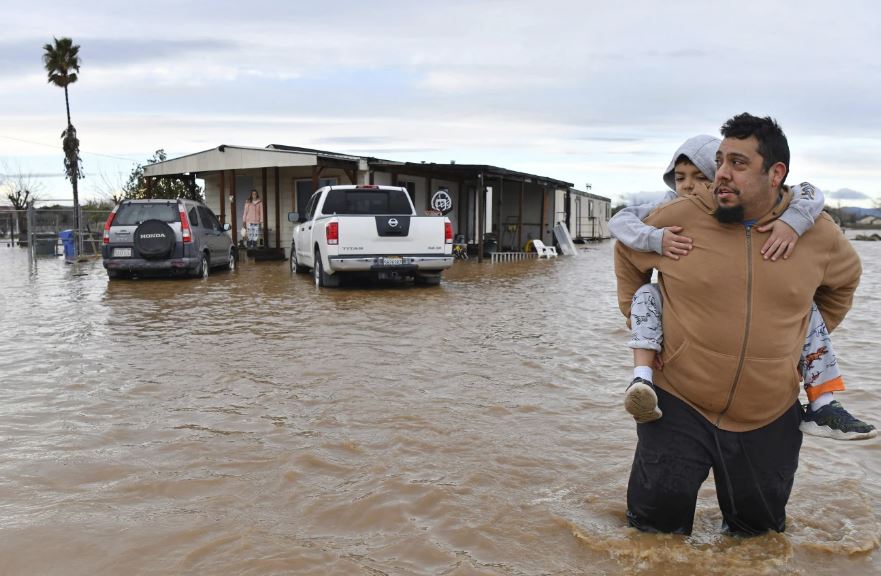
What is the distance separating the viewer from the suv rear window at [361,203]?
46.3ft

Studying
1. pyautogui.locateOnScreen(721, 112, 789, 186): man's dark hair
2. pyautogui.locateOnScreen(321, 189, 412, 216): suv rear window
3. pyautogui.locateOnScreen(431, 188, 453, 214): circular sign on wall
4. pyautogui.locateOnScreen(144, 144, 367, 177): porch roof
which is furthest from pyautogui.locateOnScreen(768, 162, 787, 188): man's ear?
pyautogui.locateOnScreen(431, 188, 453, 214): circular sign on wall

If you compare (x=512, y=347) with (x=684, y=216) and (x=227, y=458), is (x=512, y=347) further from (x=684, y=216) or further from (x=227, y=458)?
(x=684, y=216)

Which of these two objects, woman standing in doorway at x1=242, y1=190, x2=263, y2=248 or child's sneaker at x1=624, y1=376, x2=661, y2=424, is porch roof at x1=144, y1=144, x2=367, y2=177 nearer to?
woman standing in doorway at x1=242, y1=190, x2=263, y2=248

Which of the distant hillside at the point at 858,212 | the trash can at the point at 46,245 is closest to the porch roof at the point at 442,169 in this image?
the trash can at the point at 46,245

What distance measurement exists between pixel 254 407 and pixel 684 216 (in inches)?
146

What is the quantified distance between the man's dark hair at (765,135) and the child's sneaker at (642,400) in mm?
905

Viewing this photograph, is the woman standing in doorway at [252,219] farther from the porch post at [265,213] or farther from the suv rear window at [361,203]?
the suv rear window at [361,203]

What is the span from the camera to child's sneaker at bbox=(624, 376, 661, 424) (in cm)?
294

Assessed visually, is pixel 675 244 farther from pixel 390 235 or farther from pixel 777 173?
pixel 390 235

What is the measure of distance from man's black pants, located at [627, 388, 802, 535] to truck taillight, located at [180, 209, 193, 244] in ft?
43.1

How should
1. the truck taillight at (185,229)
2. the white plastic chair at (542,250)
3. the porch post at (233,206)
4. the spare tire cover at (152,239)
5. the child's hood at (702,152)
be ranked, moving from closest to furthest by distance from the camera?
the child's hood at (702,152)
the spare tire cover at (152,239)
the truck taillight at (185,229)
the porch post at (233,206)
the white plastic chair at (542,250)

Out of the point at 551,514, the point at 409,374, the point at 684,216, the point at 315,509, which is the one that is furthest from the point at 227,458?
the point at 684,216

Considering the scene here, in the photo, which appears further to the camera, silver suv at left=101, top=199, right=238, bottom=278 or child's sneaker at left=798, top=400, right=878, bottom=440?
silver suv at left=101, top=199, right=238, bottom=278

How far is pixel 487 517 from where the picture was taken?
3.82 metres
